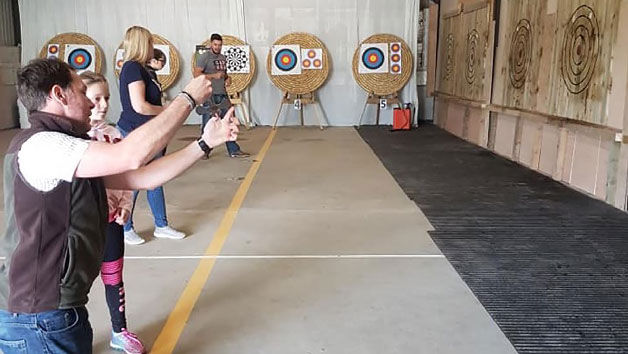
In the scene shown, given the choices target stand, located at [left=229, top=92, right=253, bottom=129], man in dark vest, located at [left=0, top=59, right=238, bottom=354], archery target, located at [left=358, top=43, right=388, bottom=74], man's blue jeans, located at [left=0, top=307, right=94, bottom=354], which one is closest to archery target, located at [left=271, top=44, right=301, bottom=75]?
target stand, located at [left=229, top=92, right=253, bottom=129]

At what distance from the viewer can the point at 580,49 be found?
16.7 ft

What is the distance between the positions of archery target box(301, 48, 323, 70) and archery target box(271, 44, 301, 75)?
9cm

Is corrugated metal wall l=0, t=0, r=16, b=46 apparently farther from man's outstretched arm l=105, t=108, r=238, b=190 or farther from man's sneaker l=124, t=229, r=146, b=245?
man's outstretched arm l=105, t=108, r=238, b=190

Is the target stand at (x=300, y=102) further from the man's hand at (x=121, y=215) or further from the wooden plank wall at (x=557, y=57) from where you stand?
the man's hand at (x=121, y=215)

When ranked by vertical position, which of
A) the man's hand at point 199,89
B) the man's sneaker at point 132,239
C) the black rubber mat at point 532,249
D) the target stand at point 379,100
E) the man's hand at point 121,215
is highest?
the man's hand at point 199,89

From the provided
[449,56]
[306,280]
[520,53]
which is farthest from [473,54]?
[306,280]

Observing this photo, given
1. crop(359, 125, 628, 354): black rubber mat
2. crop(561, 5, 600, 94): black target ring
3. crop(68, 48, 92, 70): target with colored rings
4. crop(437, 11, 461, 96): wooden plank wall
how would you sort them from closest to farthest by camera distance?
crop(359, 125, 628, 354): black rubber mat → crop(561, 5, 600, 94): black target ring → crop(437, 11, 461, 96): wooden plank wall → crop(68, 48, 92, 70): target with colored rings

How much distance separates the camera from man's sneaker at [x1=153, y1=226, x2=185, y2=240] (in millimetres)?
3666

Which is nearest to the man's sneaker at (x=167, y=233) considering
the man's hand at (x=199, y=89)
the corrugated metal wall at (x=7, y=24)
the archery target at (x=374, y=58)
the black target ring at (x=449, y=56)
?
the man's hand at (x=199, y=89)

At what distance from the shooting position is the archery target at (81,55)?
10133 mm

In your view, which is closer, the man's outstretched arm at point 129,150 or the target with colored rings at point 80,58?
the man's outstretched arm at point 129,150

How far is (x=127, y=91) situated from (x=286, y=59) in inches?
289

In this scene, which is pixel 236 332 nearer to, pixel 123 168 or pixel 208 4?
pixel 123 168

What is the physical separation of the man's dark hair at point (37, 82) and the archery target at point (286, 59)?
9.01 meters
